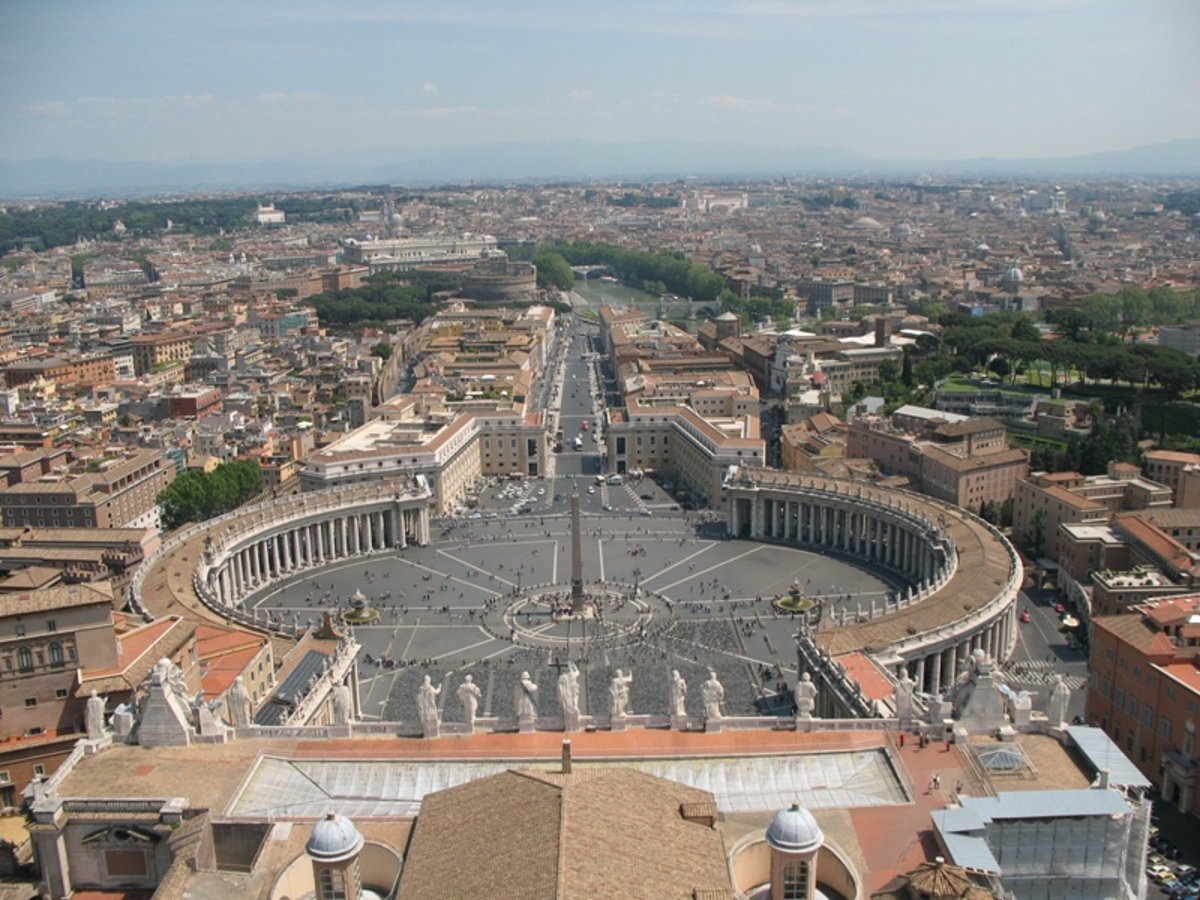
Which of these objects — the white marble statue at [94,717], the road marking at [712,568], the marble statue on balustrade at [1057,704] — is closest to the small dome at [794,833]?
the marble statue on balustrade at [1057,704]

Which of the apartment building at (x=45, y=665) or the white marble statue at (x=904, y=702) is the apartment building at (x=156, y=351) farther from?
the white marble statue at (x=904, y=702)

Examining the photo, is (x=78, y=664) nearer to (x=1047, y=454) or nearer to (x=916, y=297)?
(x=1047, y=454)

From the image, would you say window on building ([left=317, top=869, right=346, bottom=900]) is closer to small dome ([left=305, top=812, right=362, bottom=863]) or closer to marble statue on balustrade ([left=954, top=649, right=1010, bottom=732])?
small dome ([left=305, top=812, right=362, bottom=863])

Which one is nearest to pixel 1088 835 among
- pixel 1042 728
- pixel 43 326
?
pixel 1042 728

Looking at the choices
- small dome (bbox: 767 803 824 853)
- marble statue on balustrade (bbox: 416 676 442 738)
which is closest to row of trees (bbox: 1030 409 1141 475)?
marble statue on balustrade (bbox: 416 676 442 738)

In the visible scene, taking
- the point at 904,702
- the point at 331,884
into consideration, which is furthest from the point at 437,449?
the point at 331,884

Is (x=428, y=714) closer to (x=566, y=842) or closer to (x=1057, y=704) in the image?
(x=566, y=842)

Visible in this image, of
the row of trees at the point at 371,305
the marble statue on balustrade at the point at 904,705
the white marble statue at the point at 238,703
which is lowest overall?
the row of trees at the point at 371,305
